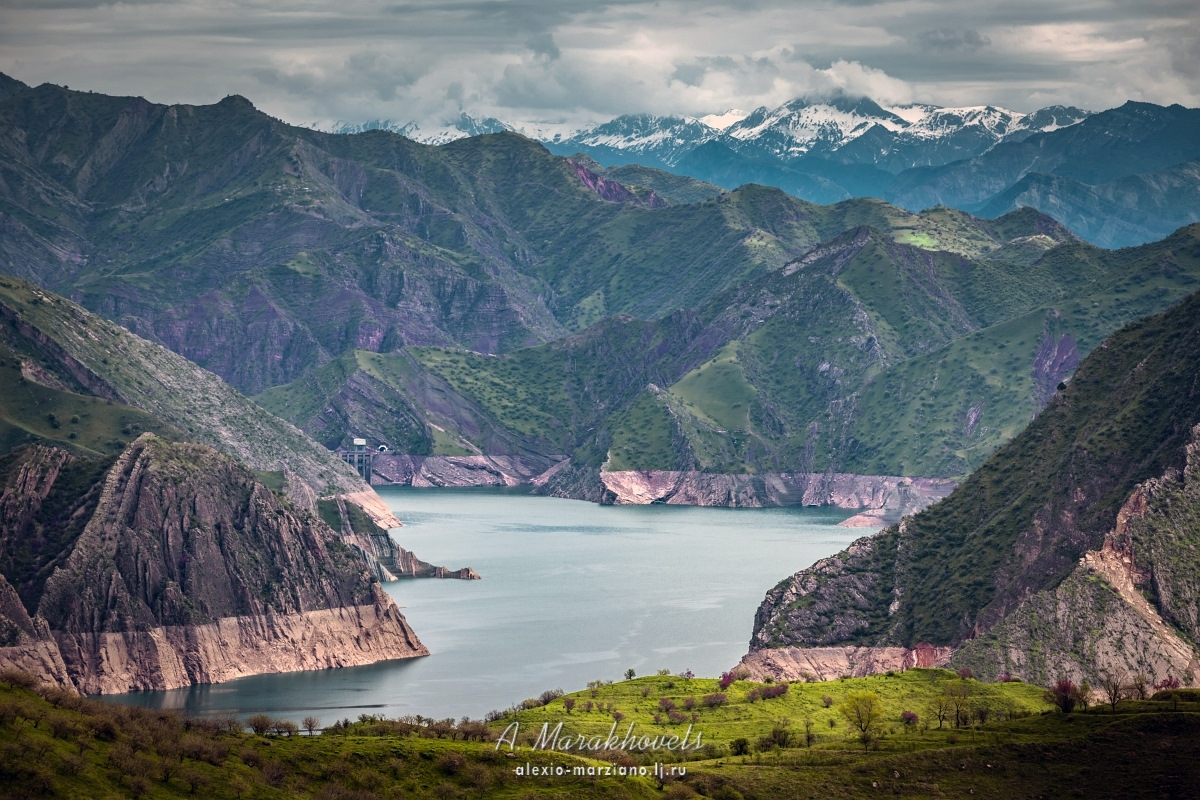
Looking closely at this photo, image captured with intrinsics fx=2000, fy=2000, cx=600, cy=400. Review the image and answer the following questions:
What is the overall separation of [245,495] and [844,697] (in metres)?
74.3

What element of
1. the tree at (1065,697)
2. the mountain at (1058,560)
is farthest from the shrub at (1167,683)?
the tree at (1065,697)

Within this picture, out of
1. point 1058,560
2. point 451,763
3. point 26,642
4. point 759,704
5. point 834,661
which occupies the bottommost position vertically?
point 451,763

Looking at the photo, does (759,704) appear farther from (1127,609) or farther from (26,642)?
(26,642)

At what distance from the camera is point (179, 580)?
170375mm

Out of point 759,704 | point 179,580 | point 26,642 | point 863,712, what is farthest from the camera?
point 179,580

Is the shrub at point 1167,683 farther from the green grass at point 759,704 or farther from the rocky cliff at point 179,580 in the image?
the rocky cliff at point 179,580

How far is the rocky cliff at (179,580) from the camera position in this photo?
16100 centimetres

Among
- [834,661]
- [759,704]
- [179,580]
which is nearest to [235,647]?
[179,580]

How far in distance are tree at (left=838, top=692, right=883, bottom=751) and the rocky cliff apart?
65917mm

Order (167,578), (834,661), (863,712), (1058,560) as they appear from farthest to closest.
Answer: (167,578) → (834,661) → (1058,560) → (863,712)

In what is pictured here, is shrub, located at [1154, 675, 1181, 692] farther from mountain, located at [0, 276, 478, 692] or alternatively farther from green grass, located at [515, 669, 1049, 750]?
mountain, located at [0, 276, 478, 692]

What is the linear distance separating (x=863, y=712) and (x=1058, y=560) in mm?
45471

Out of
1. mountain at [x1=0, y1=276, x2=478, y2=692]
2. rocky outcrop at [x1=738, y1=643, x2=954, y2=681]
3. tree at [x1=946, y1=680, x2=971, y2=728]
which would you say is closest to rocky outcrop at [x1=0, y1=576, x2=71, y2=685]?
mountain at [x1=0, y1=276, x2=478, y2=692]

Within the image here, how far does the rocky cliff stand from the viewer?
528ft
